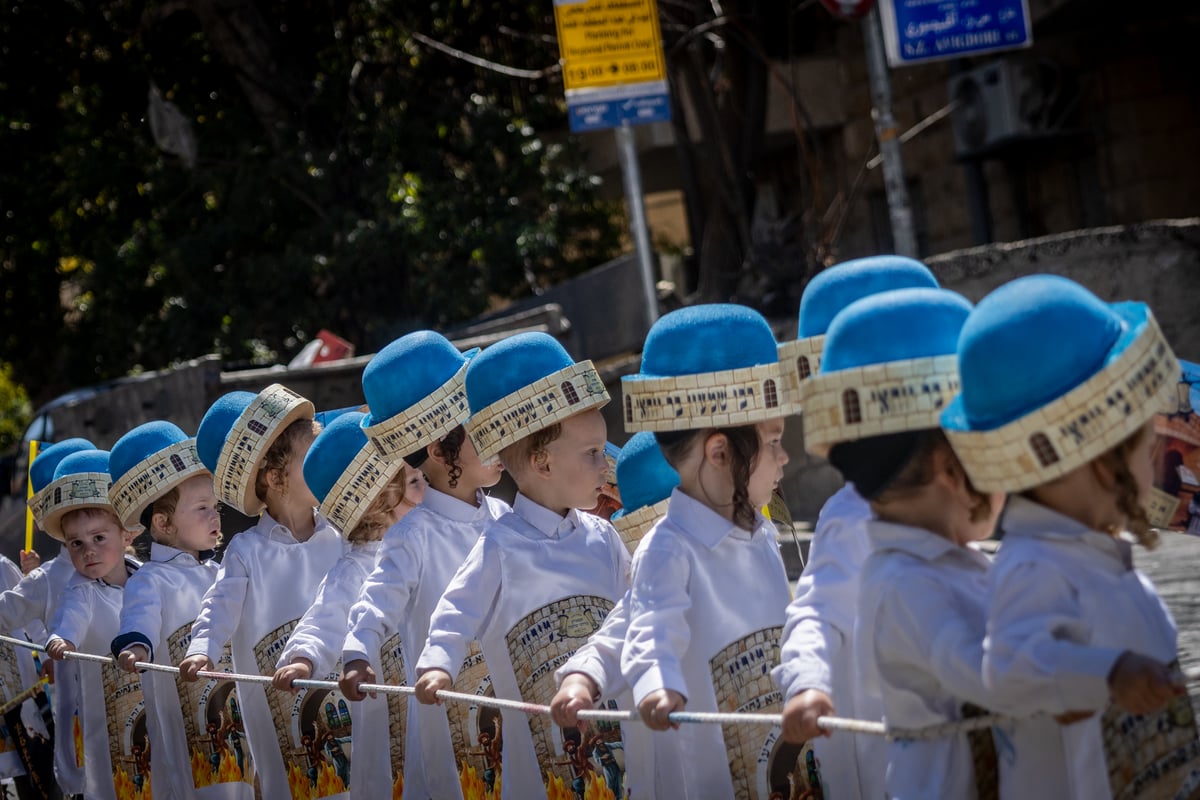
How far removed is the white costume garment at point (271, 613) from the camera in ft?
17.8

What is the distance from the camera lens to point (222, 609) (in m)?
5.34

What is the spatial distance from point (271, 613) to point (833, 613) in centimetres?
284

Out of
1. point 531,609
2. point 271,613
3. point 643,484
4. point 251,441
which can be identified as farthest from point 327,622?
point 643,484

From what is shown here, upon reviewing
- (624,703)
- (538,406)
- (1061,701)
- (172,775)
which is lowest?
(172,775)

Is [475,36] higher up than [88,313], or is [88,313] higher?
[475,36]

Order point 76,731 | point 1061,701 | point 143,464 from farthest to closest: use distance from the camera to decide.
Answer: point 76,731
point 143,464
point 1061,701

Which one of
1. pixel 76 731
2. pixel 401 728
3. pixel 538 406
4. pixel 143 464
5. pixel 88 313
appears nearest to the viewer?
pixel 538 406

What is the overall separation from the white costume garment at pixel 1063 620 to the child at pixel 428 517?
2236 mm

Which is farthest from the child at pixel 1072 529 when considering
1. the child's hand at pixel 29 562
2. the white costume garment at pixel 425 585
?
the child's hand at pixel 29 562

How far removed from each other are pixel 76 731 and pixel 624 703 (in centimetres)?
356

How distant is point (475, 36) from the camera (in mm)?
15742

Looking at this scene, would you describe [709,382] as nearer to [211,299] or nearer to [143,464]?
[143,464]

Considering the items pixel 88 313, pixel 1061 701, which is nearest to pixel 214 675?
pixel 1061 701

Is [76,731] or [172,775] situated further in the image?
[76,731]
